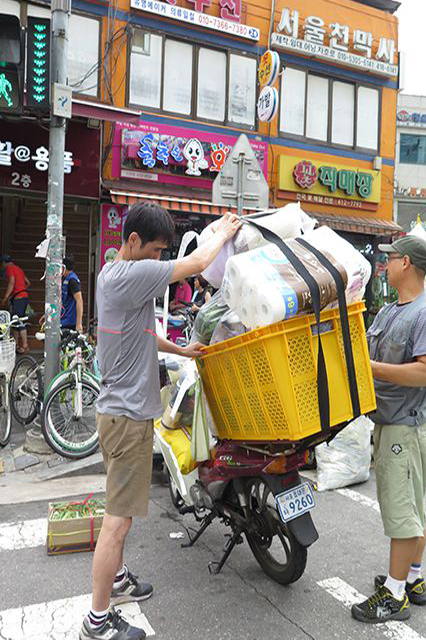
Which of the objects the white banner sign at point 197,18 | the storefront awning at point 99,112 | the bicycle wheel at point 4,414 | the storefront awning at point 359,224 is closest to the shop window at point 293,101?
the white banner sign at point 197,18

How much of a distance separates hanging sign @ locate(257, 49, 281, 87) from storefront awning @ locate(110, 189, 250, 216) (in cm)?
279

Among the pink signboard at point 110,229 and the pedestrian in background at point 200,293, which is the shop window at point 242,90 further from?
the pedestrian in background at point 200,293

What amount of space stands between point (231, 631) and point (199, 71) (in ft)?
39.4


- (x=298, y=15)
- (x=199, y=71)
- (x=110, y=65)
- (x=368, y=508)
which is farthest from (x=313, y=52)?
(x=368, y=508)

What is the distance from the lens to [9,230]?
565 inches

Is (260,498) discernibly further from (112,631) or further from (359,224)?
(359,224)

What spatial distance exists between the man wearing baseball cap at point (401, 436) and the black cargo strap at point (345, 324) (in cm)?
24

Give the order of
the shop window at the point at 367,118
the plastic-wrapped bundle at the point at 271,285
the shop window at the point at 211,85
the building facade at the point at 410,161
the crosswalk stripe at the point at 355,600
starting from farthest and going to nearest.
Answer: the building facade at the point at 410,161 → the shop window at the point at 367,118 → the shop window at the point at 211,85 → the crosswalk stripe at the point at 355,600 → the plastic-wrapped bundle at the point at 271,285

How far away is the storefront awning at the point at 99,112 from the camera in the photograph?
9055mm

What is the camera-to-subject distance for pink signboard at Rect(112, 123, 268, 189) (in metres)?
11.5

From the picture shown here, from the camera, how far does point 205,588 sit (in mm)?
3291

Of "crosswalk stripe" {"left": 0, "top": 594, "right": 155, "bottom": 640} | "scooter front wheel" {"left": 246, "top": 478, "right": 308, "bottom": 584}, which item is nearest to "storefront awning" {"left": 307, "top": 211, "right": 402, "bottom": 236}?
"scooter front wheel" {"left": 246, "top": 478, "right": 308, "bottom": 584}

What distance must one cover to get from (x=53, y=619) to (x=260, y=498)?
1286 mm

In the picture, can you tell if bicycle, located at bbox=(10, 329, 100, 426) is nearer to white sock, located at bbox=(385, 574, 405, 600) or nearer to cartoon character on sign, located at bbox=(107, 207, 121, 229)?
white sock, located at bbox=(385, 574, 405, 600)
